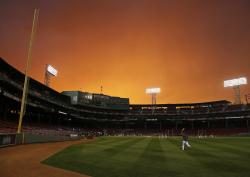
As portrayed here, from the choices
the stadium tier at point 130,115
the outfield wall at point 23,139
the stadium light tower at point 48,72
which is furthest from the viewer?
the stadium tier at point 130,115

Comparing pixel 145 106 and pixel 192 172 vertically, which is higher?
pixel 145 106

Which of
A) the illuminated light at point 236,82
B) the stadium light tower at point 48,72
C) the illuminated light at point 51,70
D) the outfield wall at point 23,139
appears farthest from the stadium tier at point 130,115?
the outfield wall at point 23,139

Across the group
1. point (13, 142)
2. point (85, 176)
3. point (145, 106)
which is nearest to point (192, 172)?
point (85, 176)

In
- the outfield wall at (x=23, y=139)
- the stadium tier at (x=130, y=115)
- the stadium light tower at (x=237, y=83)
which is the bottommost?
the outfield wall at (x=23, y=139)

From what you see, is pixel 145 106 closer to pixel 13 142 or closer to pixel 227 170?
pixel 13 142

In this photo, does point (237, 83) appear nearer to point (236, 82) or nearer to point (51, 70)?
point (236, 82)

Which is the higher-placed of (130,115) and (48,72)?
(48,72)

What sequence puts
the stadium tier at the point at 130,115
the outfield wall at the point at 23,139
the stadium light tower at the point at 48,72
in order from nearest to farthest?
the outfield wall at the point at 23,139
the stadium light tower at the point at 48,72
the stadium tier at the point at 130,115

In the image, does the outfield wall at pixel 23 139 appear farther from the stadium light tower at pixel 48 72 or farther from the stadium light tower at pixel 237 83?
the stadium light tower at pixel 237 83

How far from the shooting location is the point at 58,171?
10617mm

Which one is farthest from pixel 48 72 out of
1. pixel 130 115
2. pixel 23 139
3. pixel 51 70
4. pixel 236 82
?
pixel 236 82

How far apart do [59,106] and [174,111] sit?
52.8 meters

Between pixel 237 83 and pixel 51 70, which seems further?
pixel 237 83

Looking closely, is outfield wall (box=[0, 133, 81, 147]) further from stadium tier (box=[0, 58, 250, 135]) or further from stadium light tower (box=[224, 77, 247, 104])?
stadium light tower (box=[224, 77, 247, 104])
